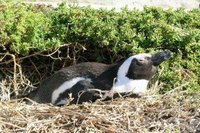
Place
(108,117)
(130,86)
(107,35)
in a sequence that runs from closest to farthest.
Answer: (108,117)
(130,86)
(107,35)

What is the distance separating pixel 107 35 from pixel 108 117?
123 cm

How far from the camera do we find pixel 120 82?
460cm

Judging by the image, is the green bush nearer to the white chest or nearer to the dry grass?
the white chest

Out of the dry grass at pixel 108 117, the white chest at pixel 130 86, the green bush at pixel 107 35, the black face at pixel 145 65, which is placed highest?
the green bush at pixel 107 35

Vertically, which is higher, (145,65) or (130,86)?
(145,65)

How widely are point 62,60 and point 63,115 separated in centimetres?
130

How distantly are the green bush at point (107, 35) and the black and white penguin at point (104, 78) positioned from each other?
0.36 m

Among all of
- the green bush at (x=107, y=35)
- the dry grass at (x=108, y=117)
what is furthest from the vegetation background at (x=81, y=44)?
the dry grass at (x=108, y=117)

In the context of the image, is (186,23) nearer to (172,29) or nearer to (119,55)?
(172,29)

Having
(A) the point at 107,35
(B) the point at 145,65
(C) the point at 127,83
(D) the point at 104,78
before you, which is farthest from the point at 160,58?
(A) the point at 107,35

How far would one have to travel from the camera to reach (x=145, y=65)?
15.1 feet

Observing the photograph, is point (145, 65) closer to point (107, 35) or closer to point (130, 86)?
point (130, 86)

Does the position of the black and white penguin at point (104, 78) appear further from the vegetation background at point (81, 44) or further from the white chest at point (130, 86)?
the vegetation background at point (81, 44)

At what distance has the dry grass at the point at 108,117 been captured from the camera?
3.98m
